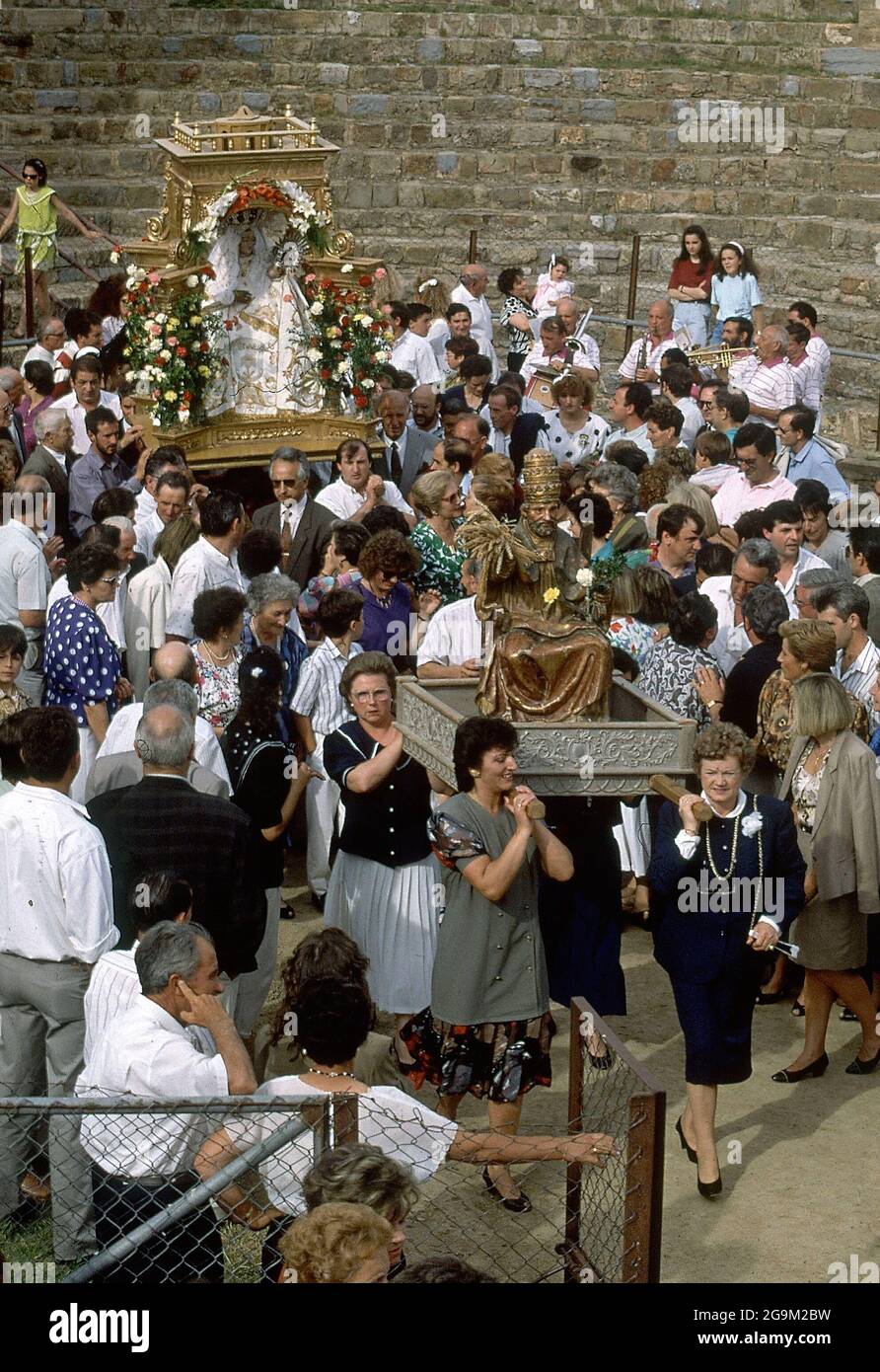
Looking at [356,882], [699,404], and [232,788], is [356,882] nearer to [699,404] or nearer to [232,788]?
[232,788]

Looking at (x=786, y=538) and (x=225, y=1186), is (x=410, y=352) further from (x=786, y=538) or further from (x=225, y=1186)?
(x=225, y=1186)

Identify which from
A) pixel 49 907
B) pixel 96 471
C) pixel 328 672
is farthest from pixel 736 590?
pixel 49 907

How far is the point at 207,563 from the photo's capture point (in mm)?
9797

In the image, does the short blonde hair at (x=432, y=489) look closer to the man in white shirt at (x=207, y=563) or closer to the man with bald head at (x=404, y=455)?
the man in white shirt at (x=207, y=563)

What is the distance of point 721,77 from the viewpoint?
22.6m

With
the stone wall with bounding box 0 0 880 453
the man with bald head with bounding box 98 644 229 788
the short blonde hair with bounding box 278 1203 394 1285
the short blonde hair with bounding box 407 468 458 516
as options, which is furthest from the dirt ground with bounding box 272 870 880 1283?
the stone wall with bounding box 0 0 880 453

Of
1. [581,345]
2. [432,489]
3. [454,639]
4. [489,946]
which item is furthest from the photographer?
[581,345]

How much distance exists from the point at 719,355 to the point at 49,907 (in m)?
10.1

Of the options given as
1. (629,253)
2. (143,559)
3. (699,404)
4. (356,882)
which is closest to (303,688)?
(356,882)

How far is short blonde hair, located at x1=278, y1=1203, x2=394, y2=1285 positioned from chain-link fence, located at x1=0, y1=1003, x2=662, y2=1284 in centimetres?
63

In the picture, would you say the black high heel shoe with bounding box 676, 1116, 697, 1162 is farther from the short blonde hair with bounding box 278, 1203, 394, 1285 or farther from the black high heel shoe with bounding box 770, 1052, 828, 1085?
the short blonde hair with bounding box 278, 1203, 394, 1285

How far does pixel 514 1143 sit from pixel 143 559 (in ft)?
18.5

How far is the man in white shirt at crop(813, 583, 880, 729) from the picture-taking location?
9.05 metres

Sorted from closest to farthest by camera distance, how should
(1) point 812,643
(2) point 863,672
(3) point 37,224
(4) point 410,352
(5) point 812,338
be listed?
(1) point 812,643 → (2) point 863,672 → (5) point 812,338 → (4) point 410,352 → (3) point 37,224
